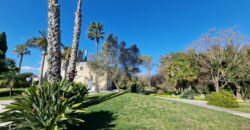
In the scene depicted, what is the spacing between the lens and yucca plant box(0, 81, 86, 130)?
233 inches

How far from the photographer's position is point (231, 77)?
2859 cm

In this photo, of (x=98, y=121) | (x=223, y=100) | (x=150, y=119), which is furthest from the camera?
(x=223, y=100)

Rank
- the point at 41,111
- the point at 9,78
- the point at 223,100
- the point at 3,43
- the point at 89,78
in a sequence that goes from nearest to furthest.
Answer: the point at 41,111 → the point at 223,100 → the point at 9,78 → the point at 3,43 → the point at 89,78

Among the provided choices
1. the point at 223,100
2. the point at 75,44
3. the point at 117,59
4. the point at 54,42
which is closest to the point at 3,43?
the point at 117,59

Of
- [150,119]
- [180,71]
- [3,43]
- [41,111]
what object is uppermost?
[3,43]

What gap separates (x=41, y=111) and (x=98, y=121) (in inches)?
98.6

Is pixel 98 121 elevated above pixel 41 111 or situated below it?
below

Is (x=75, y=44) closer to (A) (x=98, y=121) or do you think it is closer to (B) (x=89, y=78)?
(A) (x=98, y=121)

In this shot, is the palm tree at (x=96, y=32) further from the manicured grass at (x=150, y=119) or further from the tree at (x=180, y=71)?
the manicured grass at (x=150, y=119)

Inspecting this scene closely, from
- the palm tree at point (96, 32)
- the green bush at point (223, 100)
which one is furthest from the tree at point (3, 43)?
the green bush at point (223, 100)

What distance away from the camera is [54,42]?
27.1 feet

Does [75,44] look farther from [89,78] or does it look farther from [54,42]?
[89,78]

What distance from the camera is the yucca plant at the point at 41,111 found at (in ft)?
19.4

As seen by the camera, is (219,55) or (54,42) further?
(219,55)
